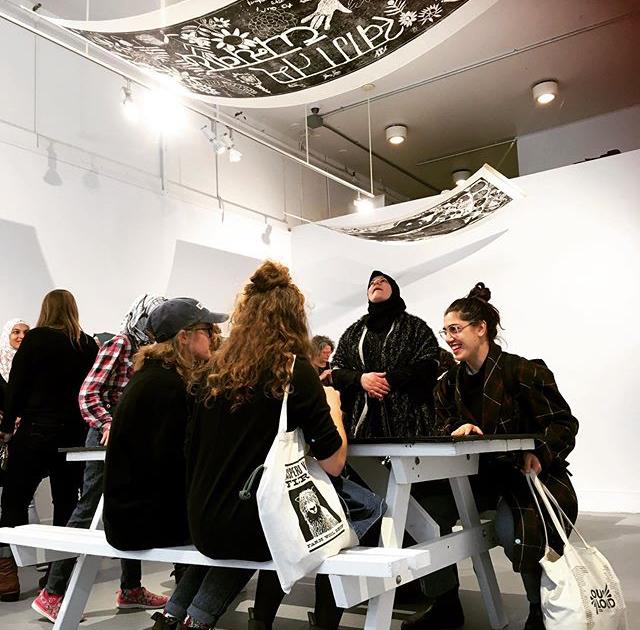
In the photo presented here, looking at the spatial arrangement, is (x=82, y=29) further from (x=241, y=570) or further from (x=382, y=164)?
(x=382, y=164)

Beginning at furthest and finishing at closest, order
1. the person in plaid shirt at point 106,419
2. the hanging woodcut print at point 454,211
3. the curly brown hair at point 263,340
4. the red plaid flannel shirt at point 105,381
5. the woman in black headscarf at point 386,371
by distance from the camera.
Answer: the hanging woodcut print at point 454,211, the woman in black headscarf at point 386,371, the red plaid flannel shirt at point 105,381, the person in plaid shirt at point 106,419, the curly brown hair at point 263,340

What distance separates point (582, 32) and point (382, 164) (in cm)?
332

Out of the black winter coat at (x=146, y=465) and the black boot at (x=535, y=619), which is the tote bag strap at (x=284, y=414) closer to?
the black winter coat at (x=146, y=465)

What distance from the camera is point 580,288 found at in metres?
5.35

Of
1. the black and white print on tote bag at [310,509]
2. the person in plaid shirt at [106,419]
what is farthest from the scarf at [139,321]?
the black and white print on tote bag at [310,509]

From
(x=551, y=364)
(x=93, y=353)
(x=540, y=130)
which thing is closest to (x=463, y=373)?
(x=93, y=353)

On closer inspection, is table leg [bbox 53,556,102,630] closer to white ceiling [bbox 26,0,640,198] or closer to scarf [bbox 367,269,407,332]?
scarf [bbox 367,269,407,332]

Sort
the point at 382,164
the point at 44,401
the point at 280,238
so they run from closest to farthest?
the point at 44,401 < the point at 280,238 < the point at 382,164

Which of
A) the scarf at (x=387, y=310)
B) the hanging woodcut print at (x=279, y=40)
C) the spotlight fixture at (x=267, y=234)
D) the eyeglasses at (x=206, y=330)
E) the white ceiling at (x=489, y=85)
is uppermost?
the white ceiling at (x=489, y=85)

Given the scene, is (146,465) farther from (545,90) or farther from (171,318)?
(545,90)

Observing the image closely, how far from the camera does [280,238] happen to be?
735cm

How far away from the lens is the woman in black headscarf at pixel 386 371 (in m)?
3.08

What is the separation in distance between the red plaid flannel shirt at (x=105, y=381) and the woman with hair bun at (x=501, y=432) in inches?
50.9

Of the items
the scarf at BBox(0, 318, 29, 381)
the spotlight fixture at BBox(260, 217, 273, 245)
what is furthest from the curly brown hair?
the spotlight fixture at BBox(260, 217, 273, 245)
